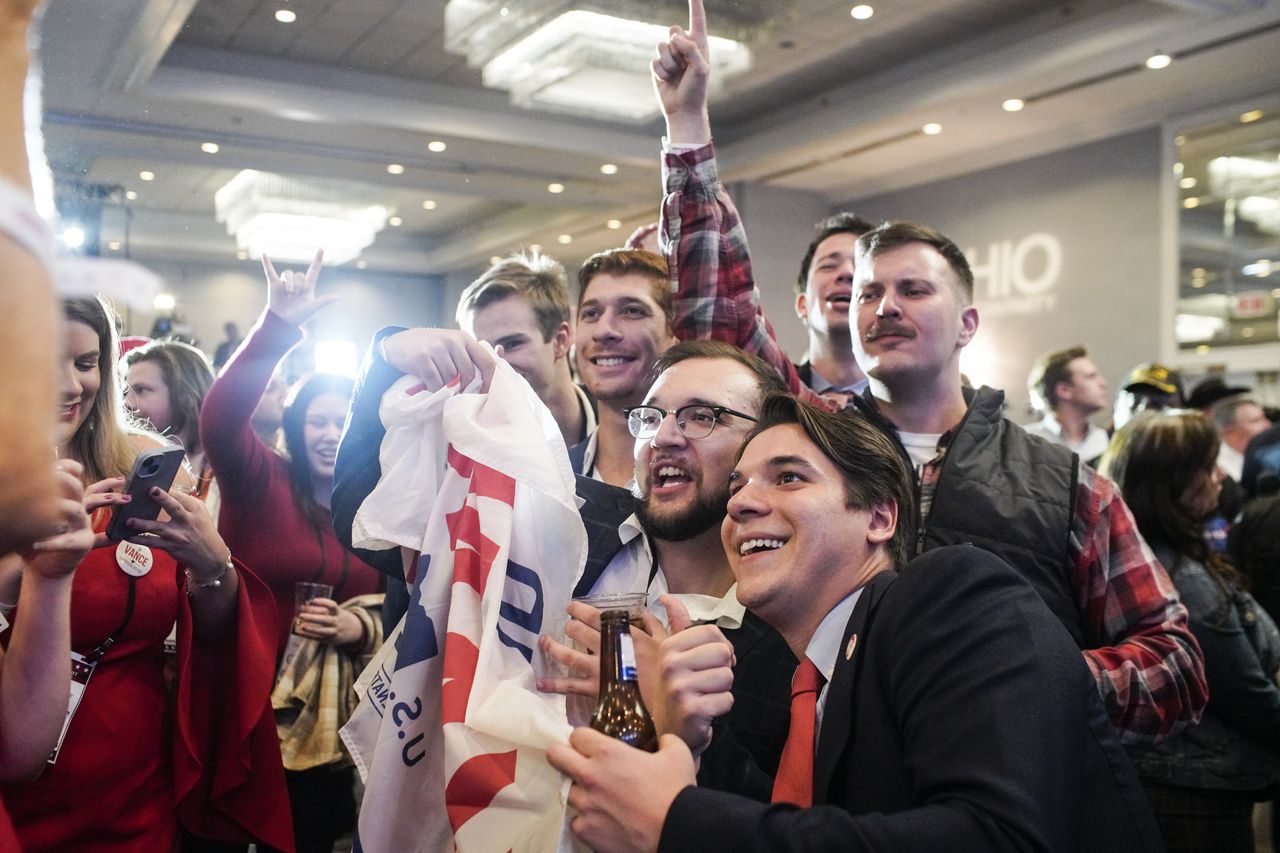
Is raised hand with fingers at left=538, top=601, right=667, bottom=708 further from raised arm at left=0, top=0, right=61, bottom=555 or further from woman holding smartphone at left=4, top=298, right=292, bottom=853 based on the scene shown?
raised arm at left=0, top=0, right=61, bottom=555

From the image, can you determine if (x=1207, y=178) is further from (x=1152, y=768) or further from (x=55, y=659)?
(x=55, y=659)

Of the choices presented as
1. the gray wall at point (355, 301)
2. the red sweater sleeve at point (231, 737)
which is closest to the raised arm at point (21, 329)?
the gray wall at point (355, 301)

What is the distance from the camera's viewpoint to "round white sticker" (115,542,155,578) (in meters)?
1.49

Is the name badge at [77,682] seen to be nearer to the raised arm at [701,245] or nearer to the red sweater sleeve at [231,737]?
the red sweater sleeve at [231,737]

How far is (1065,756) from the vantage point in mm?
1018

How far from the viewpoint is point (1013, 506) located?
1734 mm

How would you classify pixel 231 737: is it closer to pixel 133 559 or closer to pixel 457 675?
pixel 133 559

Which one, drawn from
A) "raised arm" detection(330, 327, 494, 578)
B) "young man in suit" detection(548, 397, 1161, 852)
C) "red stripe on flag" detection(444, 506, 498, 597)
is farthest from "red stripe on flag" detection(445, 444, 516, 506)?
"young man in suit" detection(548, 397, 1161, 852)

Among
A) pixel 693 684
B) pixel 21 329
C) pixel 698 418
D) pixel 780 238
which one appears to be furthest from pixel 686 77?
pixel 780 238

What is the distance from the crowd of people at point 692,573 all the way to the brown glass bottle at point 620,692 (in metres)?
0.04

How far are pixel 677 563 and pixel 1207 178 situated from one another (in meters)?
6.77

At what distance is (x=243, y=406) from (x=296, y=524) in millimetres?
465

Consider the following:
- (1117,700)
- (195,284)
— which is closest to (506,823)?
(195,284)

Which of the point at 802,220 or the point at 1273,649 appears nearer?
the point at 1273,649
